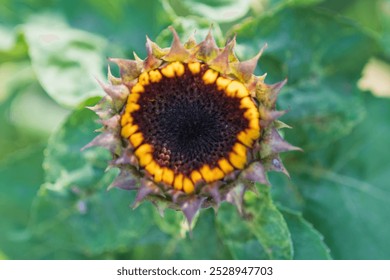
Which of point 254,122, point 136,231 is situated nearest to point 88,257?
point 136,231

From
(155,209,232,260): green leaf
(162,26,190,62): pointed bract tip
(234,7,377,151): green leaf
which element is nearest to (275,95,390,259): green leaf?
(234,7,377,151): green leaf

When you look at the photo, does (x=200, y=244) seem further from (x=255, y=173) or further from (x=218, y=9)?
(x=218, y=9)

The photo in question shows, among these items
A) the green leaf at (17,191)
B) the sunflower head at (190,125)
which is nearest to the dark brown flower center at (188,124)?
the sunflower head at (190,125)

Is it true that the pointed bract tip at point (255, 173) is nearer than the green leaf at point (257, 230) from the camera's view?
Yes

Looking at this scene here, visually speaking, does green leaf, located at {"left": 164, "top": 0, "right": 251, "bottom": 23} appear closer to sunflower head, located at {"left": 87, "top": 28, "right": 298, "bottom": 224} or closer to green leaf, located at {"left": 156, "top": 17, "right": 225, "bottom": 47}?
green leaf, located at {"left": 156, "top": 17, "right": 225, "bottom": 47}

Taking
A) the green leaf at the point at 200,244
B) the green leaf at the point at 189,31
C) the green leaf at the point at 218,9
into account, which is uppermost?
the green leaf at the point at 189,31

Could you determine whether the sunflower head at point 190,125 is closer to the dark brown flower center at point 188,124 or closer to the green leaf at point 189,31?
the dark brown flower center at point 188,124

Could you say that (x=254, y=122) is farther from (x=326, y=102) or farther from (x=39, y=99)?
(x=39, y=99)
